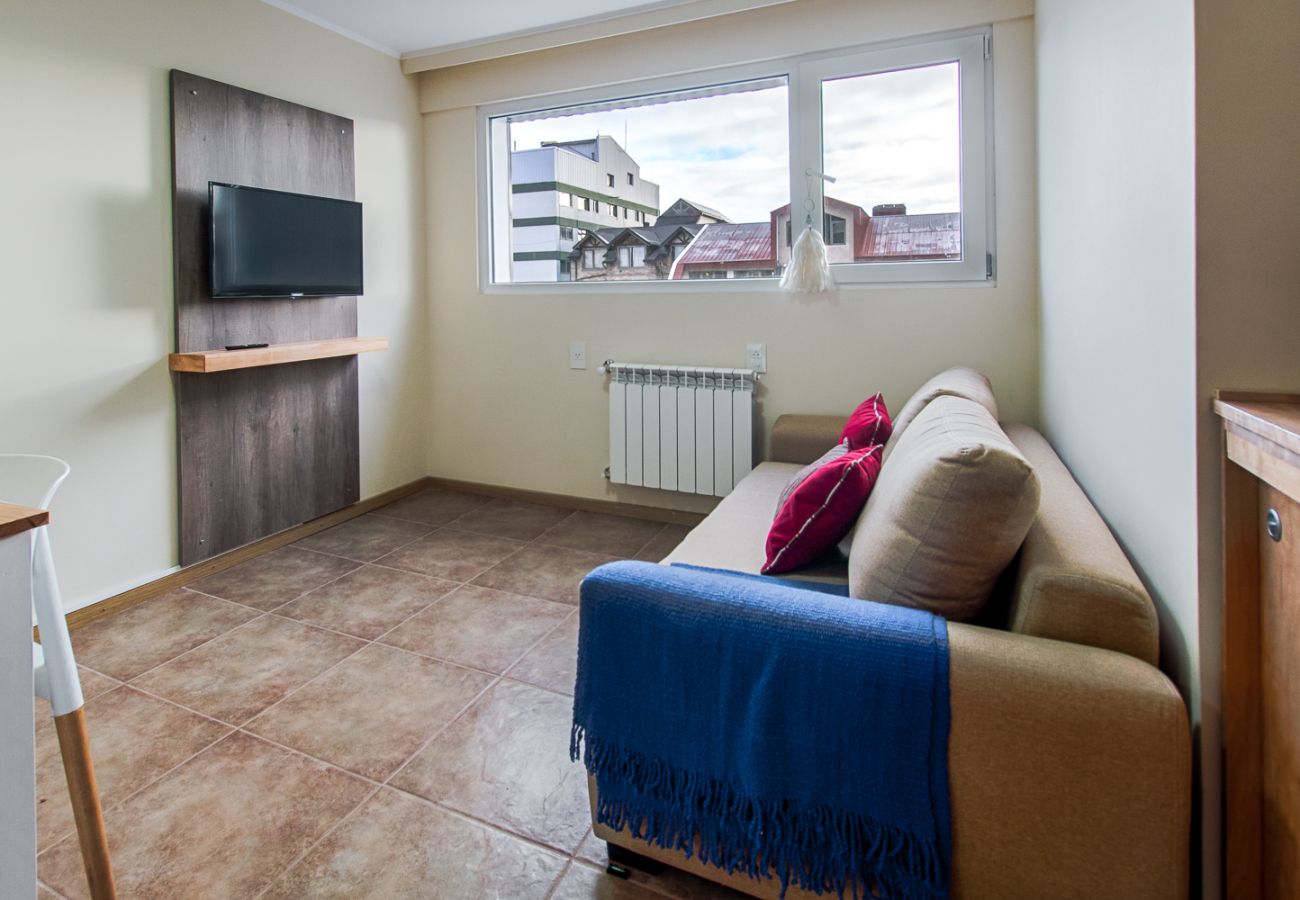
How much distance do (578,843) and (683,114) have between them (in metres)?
3.18

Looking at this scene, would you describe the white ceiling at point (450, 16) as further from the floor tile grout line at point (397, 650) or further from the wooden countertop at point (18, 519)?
the wooden countertop at point (18, 519)

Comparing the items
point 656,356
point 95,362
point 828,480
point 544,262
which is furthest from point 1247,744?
point 544,262

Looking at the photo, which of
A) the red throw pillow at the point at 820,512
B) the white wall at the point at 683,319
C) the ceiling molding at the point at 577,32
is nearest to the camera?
the red throw pillow at the point at 820,512

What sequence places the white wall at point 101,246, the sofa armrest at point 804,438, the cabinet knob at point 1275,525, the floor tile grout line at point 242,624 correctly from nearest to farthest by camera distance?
the cabinet knob at point 1275,525, the floor tile grout line at point 242,624, the white wall at point 101,246, the sofa armrest at point 804,438

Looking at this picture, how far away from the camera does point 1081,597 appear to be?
3.70 feet

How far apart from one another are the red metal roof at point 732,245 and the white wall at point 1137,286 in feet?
4.56

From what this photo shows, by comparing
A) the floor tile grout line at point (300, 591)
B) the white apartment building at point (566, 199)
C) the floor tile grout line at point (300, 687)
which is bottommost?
the floor tile grout line at point (300, 687)

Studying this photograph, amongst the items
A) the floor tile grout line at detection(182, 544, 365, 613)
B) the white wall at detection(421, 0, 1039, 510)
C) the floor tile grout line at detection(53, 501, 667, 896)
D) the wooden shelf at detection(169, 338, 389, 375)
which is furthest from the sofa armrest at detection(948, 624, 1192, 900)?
the wooden shelf at detection(169, 338, 389, 375)

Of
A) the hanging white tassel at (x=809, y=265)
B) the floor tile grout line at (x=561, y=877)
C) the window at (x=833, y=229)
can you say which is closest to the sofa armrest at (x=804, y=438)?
the hanging white tassel at (x=809, y=265)

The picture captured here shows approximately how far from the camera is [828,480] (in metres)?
1.71

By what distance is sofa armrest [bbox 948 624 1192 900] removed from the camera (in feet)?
3.29

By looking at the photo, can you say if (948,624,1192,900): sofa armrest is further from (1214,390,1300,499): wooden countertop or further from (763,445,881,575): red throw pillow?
(763,445,881,575): red throw pillow

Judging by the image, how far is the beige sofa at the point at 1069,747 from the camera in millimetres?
1005

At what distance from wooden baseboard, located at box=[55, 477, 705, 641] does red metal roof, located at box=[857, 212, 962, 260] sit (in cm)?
147
